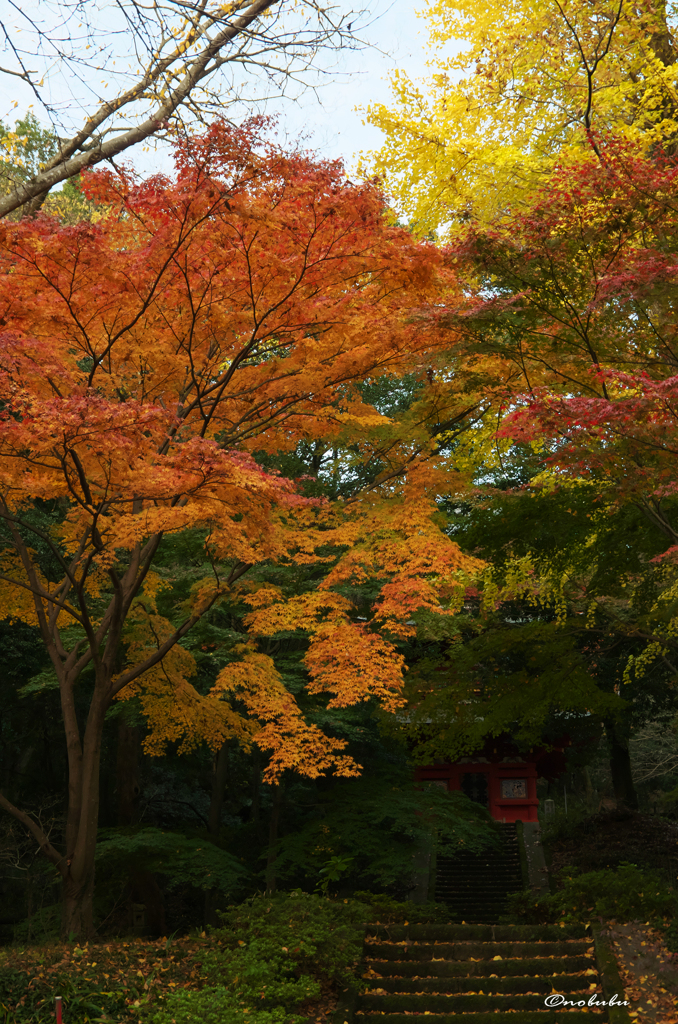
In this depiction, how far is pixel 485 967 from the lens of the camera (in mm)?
8562

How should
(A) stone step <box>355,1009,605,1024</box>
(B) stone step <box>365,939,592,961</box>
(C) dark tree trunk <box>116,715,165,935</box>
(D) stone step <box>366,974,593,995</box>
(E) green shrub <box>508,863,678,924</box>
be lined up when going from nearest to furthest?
1. (A) stone step <box>355,1009,605,1024</box>
2. (D) stone step <box>366,974,593,995</box>
3. (B) stone step <box>365,939,592,961</box>
4. (E) green shrub <box>508,863,678,924</box>
5. (C) dark tree trunk <box>116,715,165,935</box>

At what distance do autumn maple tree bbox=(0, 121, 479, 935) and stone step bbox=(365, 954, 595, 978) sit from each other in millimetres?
2213

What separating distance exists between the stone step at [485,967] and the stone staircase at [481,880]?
324 inches

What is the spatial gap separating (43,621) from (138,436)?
132 inches

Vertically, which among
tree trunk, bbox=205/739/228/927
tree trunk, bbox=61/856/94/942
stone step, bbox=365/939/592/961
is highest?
tree trunk, bbox=205/739/228/927

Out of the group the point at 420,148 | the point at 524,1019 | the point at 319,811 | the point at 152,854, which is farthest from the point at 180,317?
the point at 319,811

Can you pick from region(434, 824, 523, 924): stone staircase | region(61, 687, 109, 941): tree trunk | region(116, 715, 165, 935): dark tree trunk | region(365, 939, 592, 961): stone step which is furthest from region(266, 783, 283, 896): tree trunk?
region(61, 687, 109, 941): tree trunk

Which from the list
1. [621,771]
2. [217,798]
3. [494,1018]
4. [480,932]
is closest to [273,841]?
[217,798]

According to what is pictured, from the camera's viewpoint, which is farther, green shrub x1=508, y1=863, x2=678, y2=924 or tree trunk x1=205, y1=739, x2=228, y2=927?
tree trunk x1=205, y1=739, x2=228, y2=927

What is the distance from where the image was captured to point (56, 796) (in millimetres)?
16969

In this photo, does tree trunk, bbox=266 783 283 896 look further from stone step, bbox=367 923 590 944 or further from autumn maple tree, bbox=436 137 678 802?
autumn maple tree, bbox=436 137 678 802

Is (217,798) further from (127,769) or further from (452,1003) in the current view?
(452,1003)

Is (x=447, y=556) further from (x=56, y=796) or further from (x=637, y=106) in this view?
(x=56, y=796)

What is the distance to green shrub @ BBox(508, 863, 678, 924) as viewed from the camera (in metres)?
10.2
